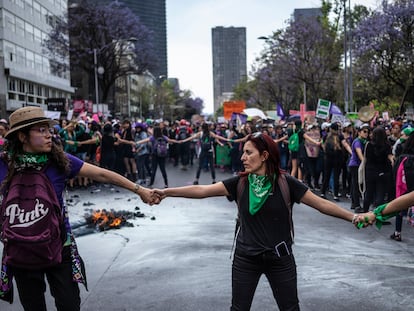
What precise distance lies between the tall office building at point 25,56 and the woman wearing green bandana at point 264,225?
39106 millimetres

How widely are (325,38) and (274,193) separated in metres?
27.1

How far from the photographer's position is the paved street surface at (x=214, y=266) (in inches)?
194

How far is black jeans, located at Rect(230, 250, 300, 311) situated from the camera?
342 cm

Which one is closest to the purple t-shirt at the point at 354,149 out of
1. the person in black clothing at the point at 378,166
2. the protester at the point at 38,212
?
the person in black clothing at the point at 378,166

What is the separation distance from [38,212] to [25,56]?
1804 inches

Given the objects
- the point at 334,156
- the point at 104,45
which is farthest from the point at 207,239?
the point at 104,45

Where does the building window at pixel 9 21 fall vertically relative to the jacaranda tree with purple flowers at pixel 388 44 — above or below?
above

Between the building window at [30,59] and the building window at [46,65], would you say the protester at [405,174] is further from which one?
the building window at [46,65]

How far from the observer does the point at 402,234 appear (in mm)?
7914

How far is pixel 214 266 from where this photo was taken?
605 cm

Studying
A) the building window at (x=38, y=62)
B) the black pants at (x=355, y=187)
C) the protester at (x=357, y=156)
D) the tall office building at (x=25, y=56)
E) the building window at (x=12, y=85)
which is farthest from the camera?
the building window at (x=38, y=62)

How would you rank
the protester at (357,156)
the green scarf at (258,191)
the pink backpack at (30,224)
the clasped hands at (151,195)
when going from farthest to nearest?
the protester at (357,156) < the clasped hands at (151,195) < the green scarf at (258,191) < the pink backpack at (30,224)

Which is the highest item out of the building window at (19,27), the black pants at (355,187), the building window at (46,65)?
the building window at (19,27)

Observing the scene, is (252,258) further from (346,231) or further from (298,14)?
(298,14)
